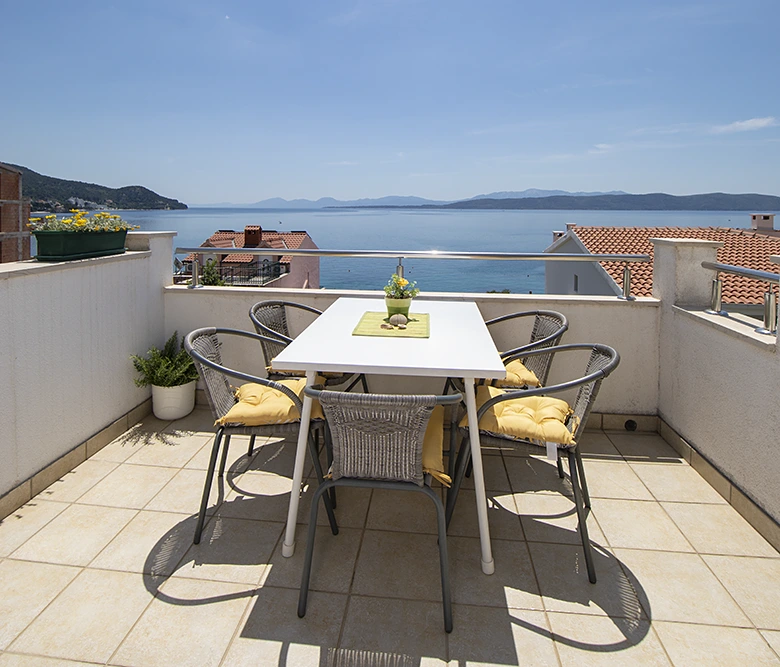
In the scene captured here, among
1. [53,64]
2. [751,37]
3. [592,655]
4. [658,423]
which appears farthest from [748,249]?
[53,64]

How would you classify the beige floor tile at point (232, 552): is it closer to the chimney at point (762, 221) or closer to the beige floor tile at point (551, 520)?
the beige floor tile at point (551, 520)

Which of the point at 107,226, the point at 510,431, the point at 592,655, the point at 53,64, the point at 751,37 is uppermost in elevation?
the point at 53,64

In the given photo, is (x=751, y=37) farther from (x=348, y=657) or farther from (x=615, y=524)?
(x=348, y=657)

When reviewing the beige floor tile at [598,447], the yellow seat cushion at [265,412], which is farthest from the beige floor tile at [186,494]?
the beige floor tile at [598,447]

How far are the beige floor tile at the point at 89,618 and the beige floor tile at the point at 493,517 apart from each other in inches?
46.7

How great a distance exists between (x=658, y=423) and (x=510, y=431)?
174 cm

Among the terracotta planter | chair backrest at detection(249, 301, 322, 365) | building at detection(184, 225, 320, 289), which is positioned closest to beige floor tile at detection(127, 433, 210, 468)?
chair backrest at detection(249, 301, 322, 365)

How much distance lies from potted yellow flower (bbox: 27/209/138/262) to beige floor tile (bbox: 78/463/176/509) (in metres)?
1.13

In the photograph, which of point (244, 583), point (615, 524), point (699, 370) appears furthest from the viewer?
point (699, 370)

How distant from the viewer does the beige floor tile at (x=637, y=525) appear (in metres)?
2.12

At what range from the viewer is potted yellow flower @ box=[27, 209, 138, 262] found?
Answer: 270cm

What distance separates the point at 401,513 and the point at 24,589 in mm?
1390

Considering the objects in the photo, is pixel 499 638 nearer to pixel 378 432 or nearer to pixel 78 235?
pixel 378 432

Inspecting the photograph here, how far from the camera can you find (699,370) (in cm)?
280
